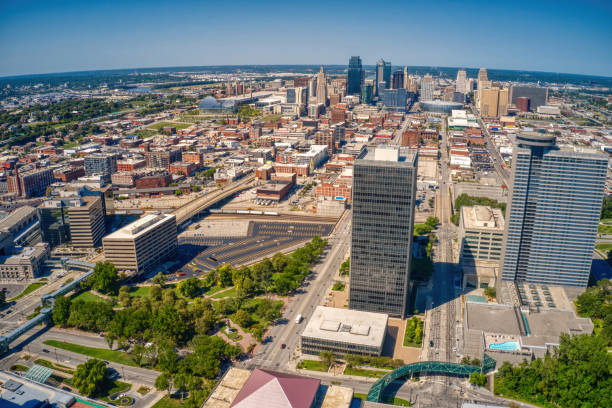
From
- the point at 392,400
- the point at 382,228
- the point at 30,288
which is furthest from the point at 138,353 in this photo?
the point at 382,228

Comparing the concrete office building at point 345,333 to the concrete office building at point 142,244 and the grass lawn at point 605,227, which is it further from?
the grass lawn at point 605,227

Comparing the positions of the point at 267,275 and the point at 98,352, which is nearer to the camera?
the point at 98,352

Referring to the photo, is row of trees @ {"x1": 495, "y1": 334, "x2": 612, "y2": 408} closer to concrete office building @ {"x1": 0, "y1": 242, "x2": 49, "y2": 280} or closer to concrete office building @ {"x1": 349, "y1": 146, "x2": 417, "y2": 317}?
concrete office building @ {"x1": 349, "y1": 146, "x2": 417, "y2": 317}

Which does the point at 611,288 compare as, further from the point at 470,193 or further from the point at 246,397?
the point at 246,397

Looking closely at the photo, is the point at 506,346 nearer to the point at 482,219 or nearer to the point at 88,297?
the point at 482,219

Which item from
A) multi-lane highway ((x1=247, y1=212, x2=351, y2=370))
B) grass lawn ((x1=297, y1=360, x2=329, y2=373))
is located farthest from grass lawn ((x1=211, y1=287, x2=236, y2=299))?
grass lawn ((x1=297, y1=360, x2=329, y2=373))

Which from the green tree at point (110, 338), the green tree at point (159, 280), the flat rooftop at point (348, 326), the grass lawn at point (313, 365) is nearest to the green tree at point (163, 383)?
the green tree at point (110, 338)

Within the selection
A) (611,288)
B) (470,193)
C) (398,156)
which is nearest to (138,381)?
(398,156)
